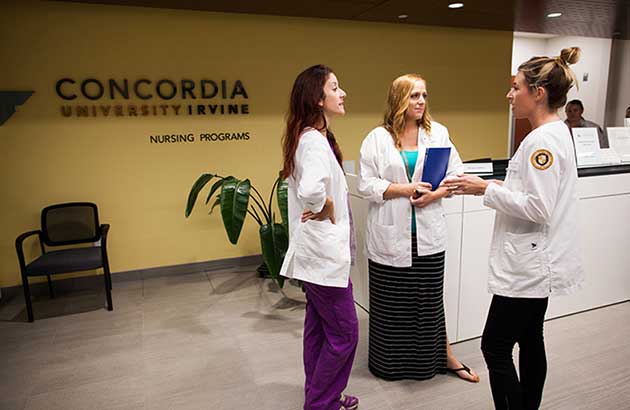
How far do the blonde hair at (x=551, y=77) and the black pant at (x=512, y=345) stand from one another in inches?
29.1

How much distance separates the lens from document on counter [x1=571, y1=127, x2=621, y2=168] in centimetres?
314

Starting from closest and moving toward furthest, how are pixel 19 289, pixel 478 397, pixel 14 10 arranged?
1. pixel 478 397
2. pixel 14 10
3. pixel 19 289

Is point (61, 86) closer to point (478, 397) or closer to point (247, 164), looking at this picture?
point (247, 164)

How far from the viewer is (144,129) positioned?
395 centimetres

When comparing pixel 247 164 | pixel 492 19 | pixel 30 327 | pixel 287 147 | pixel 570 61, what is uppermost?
pixel 492 19

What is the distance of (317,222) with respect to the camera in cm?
179

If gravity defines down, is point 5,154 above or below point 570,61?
below

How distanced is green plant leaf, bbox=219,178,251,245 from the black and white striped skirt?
1281 millimetres

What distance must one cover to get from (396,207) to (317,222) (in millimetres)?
537

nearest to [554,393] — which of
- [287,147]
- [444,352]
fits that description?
[444,352]

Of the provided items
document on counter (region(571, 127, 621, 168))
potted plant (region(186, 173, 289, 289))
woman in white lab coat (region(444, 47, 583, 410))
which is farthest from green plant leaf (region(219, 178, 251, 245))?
document on counter (region(571, 127, 621, 168))

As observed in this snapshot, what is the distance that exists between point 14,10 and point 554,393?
15.1 feet

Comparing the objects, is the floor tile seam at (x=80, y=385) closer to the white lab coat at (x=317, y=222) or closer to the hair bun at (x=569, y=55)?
the white lab coat at (x=317, y=222)

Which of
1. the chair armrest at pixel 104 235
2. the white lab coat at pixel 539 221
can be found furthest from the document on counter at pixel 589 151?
the chair armrest at pixel 104 235
